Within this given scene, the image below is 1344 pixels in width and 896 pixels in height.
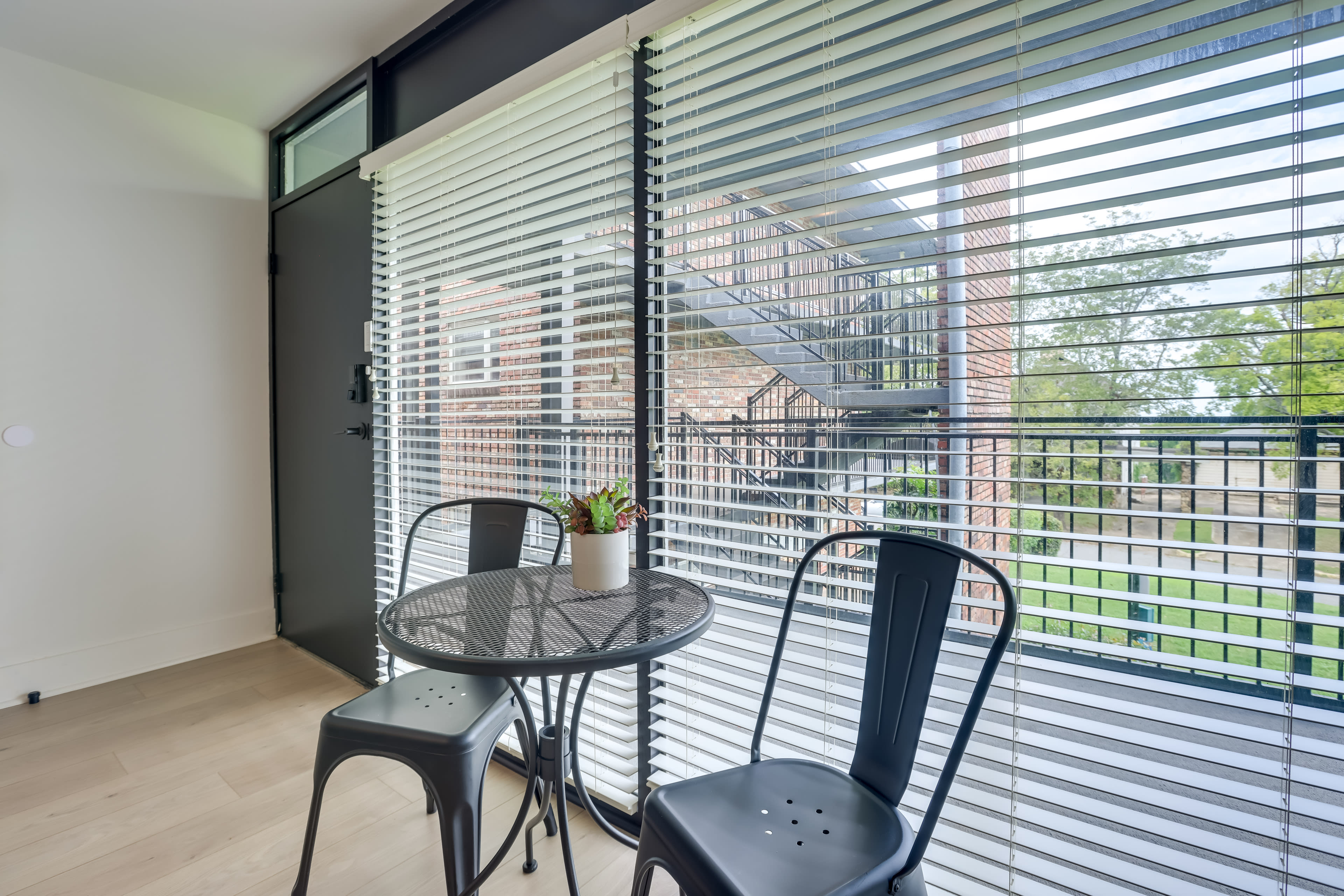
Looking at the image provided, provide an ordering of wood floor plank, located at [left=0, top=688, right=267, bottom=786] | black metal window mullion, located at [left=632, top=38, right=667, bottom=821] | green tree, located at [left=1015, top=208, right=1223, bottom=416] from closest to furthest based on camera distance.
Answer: green tree, located at [left=1015, top=208, right=1223, bottom=416]
black metal window mullion, located at [left=632, top=38, right=667, bottom=821]
wood floor plank, located at [left=0, top=688, right=267, bottom=786]

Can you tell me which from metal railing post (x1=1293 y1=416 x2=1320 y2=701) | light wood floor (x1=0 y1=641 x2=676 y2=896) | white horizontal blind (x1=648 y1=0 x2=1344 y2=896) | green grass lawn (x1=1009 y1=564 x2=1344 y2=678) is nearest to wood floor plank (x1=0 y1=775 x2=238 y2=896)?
light wood floor (x1=0 y1=641 x2=676 y2=896)

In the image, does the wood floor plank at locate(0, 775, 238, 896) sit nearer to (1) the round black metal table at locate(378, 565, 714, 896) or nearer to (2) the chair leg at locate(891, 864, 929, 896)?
(1) the round black metal table at locate(378, 565, 714, 896)

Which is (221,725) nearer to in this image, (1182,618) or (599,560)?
(599,560)

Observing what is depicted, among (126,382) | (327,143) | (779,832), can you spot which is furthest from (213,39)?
Result: (779,832)

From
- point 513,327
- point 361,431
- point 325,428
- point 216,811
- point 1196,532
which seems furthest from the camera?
point 325,428

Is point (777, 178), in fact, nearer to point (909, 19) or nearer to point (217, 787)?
point (909, 19)

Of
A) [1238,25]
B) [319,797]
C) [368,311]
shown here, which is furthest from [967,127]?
[368,311]

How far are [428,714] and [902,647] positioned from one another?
1139 millimetres

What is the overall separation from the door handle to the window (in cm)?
130

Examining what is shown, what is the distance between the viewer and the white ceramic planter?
1503mm

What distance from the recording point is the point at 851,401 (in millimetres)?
1501

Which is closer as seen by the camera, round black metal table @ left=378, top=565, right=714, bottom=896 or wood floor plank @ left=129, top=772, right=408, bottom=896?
round black metal table @ left=378, top=565, right=714, bottom=896

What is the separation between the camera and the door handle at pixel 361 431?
285cm

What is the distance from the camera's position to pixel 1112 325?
1150mm
